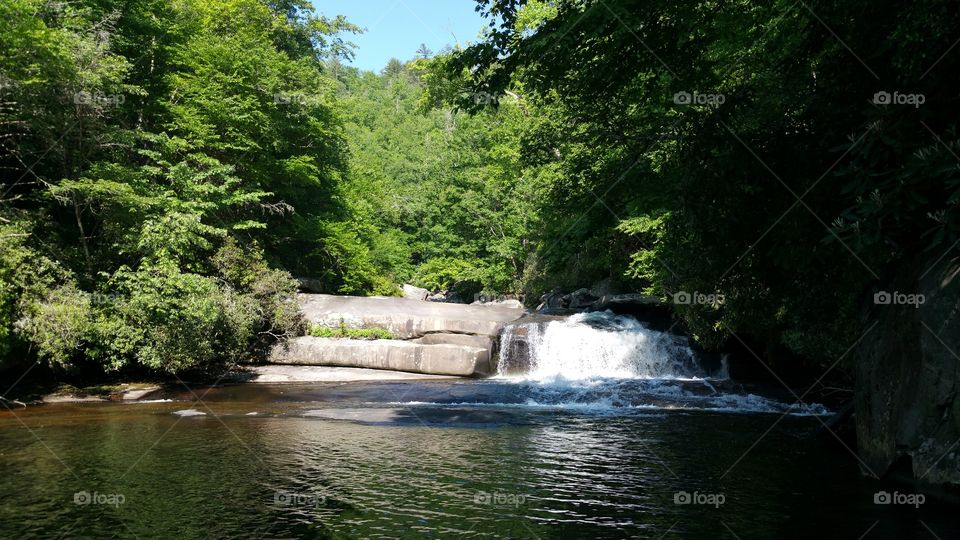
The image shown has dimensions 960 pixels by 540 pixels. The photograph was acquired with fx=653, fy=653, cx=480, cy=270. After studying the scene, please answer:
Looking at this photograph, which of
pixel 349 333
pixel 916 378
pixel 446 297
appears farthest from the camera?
pixel 446 297

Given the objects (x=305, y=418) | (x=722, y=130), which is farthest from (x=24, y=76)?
(x=722, y=130)

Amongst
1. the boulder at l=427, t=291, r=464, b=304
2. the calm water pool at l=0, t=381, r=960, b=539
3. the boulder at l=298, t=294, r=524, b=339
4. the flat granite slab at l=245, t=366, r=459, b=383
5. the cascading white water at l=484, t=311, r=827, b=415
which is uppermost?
the boulder at l=427, t=291, r=464, b=304

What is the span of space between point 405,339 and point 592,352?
22.7 ft

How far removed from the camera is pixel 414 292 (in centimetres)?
4297

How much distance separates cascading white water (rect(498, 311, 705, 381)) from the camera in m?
21.5

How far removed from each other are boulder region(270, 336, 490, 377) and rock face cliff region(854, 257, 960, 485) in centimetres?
1460

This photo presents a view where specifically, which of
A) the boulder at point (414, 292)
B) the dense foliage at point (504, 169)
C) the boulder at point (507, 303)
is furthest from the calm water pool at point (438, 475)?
the boulder at point (414, 292)

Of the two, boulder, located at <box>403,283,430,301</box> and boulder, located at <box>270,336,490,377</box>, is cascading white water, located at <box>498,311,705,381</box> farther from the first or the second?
boulder, located at <box>403,283,430,301</box>

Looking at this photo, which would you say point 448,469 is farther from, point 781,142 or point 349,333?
point 349,333

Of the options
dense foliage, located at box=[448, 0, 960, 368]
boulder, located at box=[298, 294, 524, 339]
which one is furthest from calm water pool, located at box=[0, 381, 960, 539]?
boulder, located at box=[298, 294, 524, 339]

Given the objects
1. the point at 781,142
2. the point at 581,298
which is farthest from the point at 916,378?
the point at 581,298

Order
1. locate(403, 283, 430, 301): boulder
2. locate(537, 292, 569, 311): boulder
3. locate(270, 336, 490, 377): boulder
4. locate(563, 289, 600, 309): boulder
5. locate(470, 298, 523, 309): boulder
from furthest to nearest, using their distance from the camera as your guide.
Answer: locate(403, 283, 430, 301): boulder
locate(470, 298, 523, 309): boulder
locate(537, 292, 569, 311): boulder
locate(563, 289, 600, 309): boulder
locate(270, 336, 490, 377): boulder

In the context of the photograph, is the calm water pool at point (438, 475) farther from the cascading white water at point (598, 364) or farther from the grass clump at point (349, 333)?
the grass clump at point (349, 333)

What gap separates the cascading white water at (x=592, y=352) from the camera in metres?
21.5
